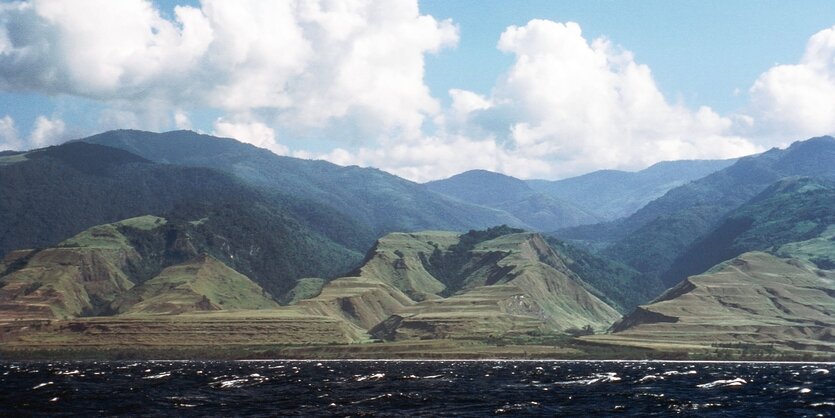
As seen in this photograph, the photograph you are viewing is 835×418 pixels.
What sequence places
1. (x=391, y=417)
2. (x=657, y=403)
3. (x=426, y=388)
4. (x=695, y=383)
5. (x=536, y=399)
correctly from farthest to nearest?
(x=695, y=383) < (x=426, y=388) < (x=536, y=399) < (x=657, y=403) < (x=391, y=417)

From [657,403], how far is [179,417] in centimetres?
6865

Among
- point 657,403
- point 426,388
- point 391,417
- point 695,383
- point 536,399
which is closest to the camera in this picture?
point 391,417

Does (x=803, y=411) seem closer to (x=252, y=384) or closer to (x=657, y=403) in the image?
(x=657, y=403)

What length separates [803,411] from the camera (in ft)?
421

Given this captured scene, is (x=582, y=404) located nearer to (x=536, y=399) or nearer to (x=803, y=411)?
(x=536, y=399)

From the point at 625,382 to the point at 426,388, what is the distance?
44.2 metres

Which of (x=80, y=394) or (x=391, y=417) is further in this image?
(x=80, y=394)

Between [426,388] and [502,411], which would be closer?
[502,411]

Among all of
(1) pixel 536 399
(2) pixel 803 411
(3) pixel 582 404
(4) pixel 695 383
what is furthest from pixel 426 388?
(2) pixel 803 411

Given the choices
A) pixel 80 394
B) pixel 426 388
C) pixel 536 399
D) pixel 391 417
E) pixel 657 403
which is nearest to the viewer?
pixel 391 417

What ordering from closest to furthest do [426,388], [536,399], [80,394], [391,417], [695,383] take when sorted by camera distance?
[391,417]
[536,399]
[80,394]
[426,388]
[695,383]

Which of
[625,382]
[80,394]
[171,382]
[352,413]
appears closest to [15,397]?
[80,394]

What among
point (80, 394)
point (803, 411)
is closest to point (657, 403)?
point (803, 411)

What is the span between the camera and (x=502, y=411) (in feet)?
429
